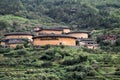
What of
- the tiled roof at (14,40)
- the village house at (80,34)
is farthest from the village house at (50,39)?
the village house at (80,34)

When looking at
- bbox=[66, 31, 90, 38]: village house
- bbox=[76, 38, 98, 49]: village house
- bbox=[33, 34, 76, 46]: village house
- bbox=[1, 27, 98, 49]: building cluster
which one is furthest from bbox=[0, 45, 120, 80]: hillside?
bbox=[66, 31, 90, 38]: village house

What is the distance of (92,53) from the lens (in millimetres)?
41531

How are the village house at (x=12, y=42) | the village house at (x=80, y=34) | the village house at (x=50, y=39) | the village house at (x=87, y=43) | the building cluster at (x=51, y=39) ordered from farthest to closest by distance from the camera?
the village house at (x=80, y=34), the village house at (x=87, y=43), the village house at (x=12, y=42), the building cluster at (x=51, y=39), the village house at (x=50, y=39)

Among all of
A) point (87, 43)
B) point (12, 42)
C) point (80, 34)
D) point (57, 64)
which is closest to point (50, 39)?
point (12, 42)

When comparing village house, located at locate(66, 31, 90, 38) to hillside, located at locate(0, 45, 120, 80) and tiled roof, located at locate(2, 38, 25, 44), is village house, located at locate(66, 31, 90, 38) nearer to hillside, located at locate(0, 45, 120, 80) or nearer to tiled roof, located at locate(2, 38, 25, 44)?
tiled roof, located at locate(2, 38, 25, 44)

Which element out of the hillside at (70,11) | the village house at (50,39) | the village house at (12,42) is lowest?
the hillside at (70,11)

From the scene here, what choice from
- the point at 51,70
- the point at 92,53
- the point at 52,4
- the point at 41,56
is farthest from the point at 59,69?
the point at 52,4

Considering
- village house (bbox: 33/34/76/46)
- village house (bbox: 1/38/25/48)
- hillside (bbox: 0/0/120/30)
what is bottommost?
hillside (bbox: 0/0/120/30)

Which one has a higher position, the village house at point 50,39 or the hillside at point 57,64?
Answer: the village house at point 50,39

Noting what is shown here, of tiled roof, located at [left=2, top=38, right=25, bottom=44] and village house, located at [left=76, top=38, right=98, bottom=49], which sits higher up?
tiled roof, located at [left=2, top=38, right=25, bottom=44]

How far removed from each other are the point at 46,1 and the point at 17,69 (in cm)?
4535

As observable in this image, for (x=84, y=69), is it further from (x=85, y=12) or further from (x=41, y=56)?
(x=85, y=12)

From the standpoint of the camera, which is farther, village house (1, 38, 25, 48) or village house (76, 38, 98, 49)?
village house (76, 38, 98, 49)

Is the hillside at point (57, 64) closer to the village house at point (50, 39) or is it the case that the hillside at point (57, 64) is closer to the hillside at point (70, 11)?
the village house at point (50, 39)
